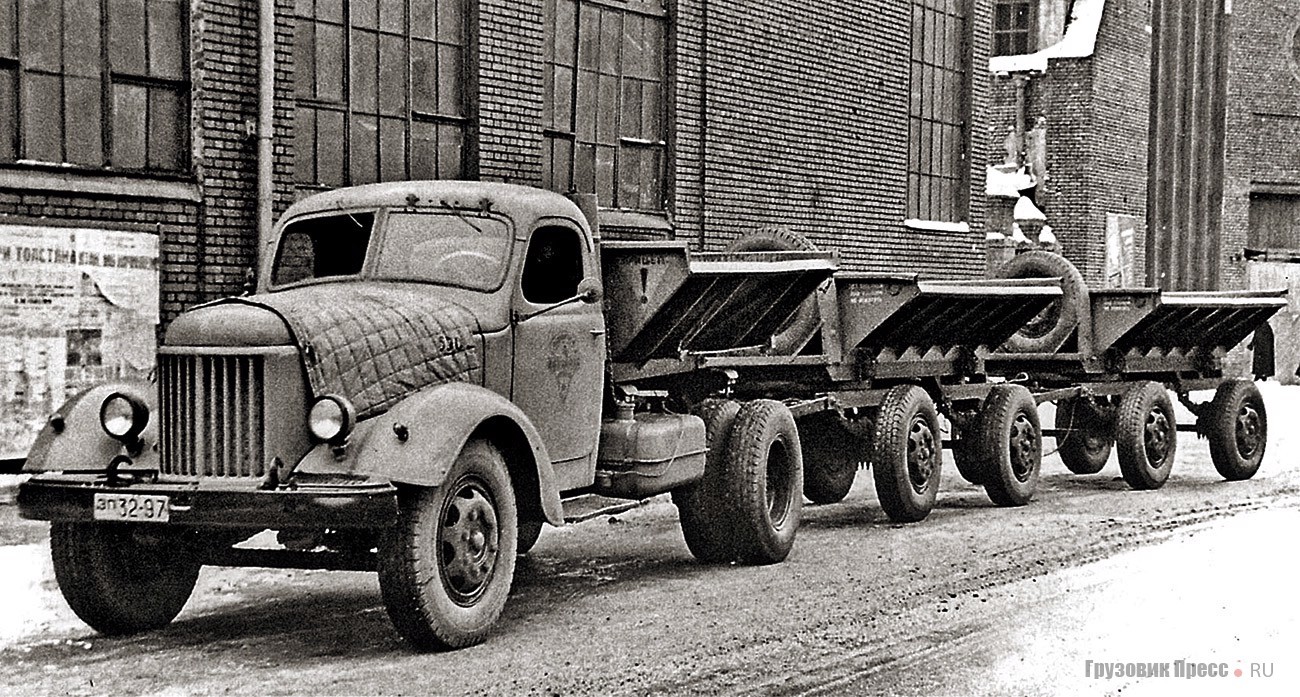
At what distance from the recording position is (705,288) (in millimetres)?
9344

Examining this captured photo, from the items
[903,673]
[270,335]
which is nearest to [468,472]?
[270,335]

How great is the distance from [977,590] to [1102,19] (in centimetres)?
2202

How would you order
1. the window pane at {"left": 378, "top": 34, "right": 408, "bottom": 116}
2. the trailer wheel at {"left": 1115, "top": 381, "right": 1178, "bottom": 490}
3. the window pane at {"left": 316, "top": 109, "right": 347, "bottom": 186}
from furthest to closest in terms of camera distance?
the trailer wheel at {"left": 1115, "top": 381, "right": 1178, "bottom": 490}
the window pane at {"left": 378, "top": 34, "right": 408, "bottom": 116}
the window pane at {"left": 316, "top": 109, "right": 347, "bottom": 186}

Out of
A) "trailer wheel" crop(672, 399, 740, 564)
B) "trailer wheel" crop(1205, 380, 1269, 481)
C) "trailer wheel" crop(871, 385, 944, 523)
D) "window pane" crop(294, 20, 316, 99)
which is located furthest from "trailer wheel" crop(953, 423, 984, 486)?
"window pane" crop(294, 20, 316, 99)

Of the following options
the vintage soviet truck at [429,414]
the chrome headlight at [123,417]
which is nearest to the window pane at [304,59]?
the vintage soviet truck at [429,414]

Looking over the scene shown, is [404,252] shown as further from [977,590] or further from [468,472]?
[977,590]

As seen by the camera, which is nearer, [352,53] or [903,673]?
[903,673]

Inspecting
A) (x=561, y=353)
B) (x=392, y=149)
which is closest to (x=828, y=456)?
(x=392, y=149)

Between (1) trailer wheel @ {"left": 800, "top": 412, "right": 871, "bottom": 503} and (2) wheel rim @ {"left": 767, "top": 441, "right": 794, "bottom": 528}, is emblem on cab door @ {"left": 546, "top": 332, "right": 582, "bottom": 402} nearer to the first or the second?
(2) wheel rim @ {"left": 767, "top": 441, "right": 794, "bottom": 528}

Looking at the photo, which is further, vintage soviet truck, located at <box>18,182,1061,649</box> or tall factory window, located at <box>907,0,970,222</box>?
tall factory window, located at <box>907,0,970,222</box>

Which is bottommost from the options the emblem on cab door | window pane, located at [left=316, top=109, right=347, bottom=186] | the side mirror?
the emblem on cab door

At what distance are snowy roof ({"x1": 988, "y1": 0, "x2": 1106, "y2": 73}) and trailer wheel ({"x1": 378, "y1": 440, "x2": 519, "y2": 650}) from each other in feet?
75.8

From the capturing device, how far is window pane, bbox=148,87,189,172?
488 inches

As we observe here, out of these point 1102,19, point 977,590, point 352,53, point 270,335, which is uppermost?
point 1102,19
